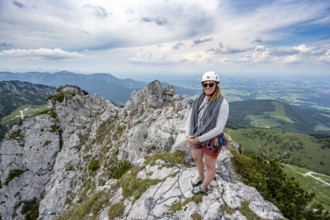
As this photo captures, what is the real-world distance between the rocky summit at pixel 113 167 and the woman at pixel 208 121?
256 cm

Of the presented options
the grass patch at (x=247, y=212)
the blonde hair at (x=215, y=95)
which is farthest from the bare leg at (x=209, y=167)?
the blonde hair at (x=215, y=95)

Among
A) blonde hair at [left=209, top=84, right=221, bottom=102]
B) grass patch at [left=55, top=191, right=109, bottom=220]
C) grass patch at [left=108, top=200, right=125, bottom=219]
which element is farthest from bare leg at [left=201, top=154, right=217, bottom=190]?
grass patch at [left=55, top=191, right=109, bottom=220]

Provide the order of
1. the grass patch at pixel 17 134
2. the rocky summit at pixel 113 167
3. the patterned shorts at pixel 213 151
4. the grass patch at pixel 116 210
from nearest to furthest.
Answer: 1. the patterned shorts at pixel 213 151
2. the rocky summit at pixel 113 167
3. the grass patch at pixel 116 210
4. the grass patch at pixel 17 134

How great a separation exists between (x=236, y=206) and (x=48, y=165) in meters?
53.2

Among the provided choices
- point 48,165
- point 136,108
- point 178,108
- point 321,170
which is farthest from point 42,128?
point 321,170

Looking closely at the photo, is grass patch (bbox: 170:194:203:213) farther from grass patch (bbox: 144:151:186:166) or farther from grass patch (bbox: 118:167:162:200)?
grass patch (bbox: 144:151:186:166)

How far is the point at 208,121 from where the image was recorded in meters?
9.54

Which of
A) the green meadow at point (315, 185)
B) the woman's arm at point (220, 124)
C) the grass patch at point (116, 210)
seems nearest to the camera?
the woman's arm at point (220, 124)

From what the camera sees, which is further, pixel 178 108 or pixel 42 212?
pixel 42 212

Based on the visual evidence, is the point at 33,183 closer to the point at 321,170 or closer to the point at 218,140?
the point at 218,140

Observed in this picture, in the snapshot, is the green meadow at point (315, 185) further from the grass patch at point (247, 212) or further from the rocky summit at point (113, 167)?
the grass patch at point (247, 212)

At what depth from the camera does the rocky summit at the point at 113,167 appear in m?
11.5

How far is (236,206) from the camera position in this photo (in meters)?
10.4

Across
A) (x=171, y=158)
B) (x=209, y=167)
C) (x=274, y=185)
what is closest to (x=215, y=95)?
(x=209, y=167)
